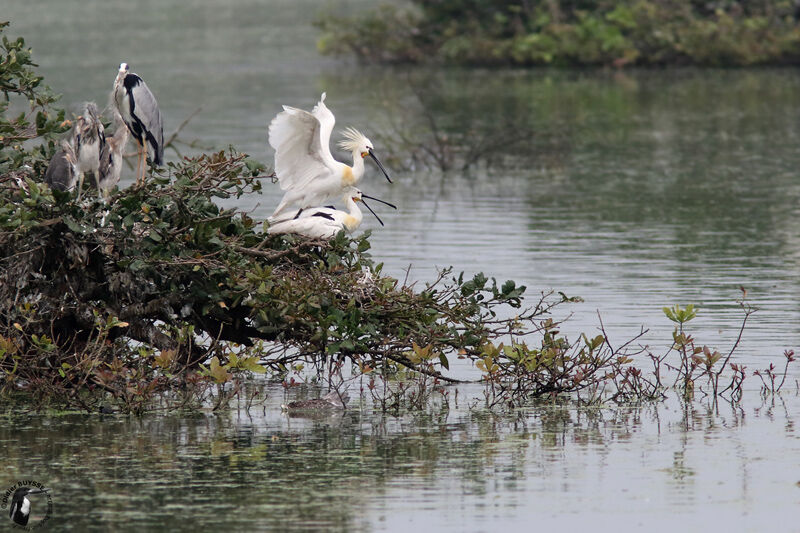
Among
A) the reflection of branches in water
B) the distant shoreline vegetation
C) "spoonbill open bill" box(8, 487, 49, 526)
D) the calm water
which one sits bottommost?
"spoonbill open bill" box(8, 487, 49, 526)

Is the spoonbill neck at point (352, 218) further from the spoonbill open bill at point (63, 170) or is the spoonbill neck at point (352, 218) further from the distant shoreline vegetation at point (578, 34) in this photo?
the distant shoreline vegetation at point (578, 34)

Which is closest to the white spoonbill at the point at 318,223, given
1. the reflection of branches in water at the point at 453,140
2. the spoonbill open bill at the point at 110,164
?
the spoonbill open bill at the point at 110,164

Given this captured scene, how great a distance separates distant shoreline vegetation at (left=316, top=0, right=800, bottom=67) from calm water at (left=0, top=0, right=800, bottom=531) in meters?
4.52

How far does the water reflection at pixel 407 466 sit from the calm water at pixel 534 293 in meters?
0.02

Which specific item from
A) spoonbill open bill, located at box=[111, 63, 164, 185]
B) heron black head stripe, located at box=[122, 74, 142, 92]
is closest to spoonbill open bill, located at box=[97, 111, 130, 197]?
spoonbill open bill, located at box=[111, 63, 164, 185]

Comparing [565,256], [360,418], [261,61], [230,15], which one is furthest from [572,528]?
[230,15]

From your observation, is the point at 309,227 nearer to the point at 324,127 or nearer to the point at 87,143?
the point at 324,127

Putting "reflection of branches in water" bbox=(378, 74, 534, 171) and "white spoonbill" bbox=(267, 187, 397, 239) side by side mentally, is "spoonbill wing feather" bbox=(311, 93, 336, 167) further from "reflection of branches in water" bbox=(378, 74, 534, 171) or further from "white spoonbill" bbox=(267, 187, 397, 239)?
"reflection of branches in water" bbox=(378, 74, 534, 171)

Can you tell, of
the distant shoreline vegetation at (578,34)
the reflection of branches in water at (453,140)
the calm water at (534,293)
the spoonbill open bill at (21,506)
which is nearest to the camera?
the spoonbill open bill at (21,506)

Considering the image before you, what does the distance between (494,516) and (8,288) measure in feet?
12.0

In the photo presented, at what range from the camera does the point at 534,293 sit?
44.2ft

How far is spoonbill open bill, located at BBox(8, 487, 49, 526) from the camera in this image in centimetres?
719

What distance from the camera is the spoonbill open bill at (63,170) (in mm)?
10117

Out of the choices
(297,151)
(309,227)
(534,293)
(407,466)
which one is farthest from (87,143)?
(534,293)
